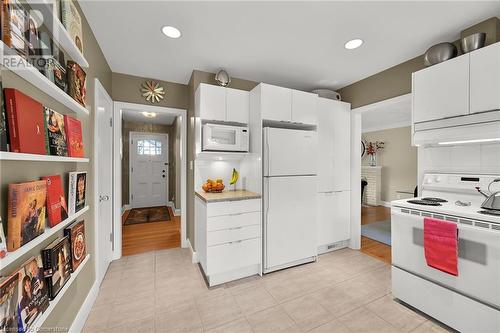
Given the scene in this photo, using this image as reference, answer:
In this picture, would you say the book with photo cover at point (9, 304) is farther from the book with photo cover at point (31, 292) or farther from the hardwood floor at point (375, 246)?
the hardwood floor at point (375, 246)

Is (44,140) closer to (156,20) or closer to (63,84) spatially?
(63,84)

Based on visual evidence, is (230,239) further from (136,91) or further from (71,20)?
(136,91)

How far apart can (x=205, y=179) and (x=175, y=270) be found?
46.0 inches

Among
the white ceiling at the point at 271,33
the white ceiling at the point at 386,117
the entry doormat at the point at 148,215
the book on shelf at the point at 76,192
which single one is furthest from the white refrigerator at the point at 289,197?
the entry doormat at the point at 148,215

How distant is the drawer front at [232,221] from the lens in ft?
7.07

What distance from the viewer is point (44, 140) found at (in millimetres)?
1026

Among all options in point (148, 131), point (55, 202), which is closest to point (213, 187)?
point (55, 202)

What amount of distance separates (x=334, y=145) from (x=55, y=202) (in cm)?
304

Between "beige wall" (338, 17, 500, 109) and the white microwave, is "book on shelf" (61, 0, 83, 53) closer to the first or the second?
the white microwave

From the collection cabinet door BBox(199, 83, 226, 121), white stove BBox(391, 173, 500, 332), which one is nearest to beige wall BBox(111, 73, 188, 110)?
cabinet door BBox(199, 83, 226, 121)

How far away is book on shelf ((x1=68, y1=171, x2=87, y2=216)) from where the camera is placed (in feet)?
4.44

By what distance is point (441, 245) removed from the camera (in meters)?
1.57

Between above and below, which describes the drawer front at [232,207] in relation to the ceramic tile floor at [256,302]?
above

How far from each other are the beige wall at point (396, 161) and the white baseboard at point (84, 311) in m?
6.55
